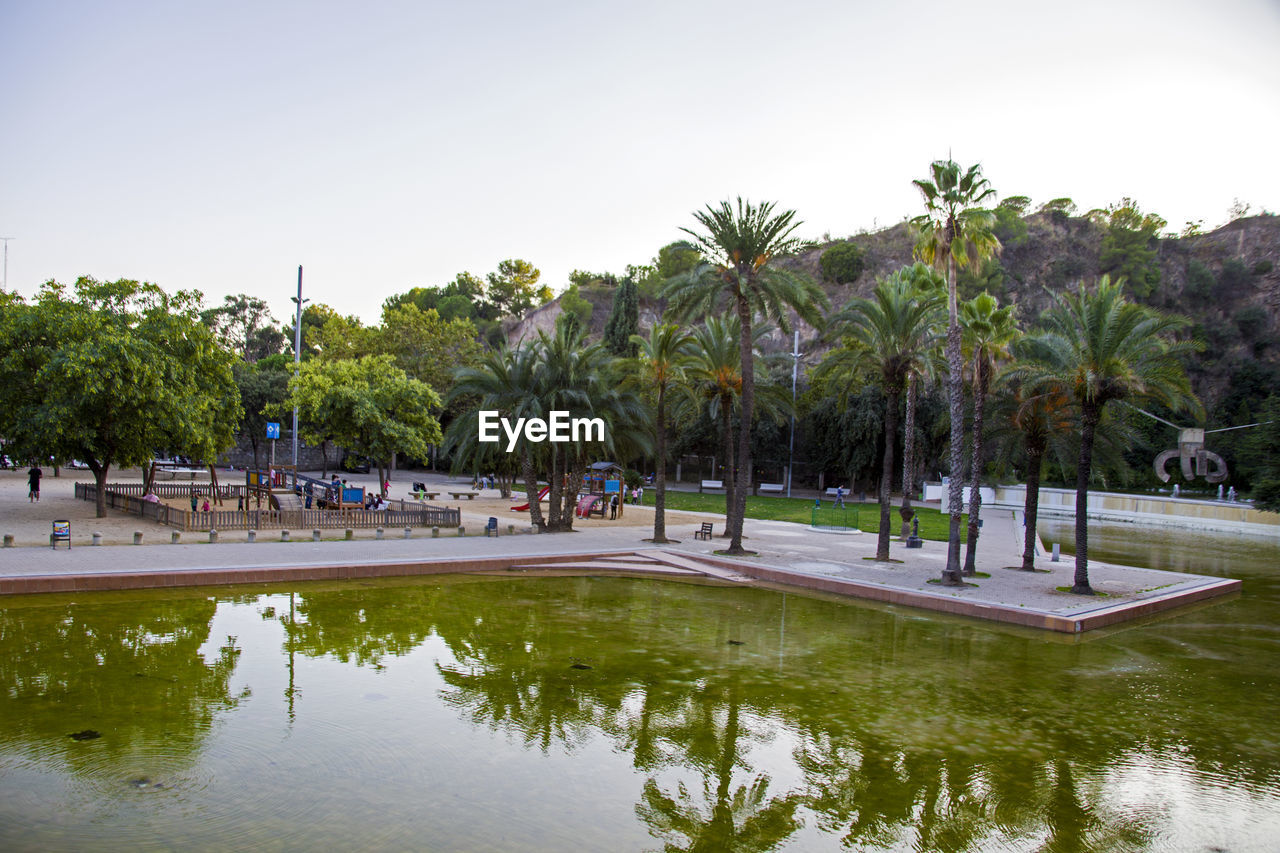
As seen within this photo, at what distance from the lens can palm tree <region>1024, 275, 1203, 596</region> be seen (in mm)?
17375

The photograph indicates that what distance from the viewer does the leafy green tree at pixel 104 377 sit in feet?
74.3

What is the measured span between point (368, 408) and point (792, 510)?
20.1m

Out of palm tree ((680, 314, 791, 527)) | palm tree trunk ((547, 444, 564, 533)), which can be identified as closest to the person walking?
palm tree trunk ((547, 444, 564, 533))

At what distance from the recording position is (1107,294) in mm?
17594

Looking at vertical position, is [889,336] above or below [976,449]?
above

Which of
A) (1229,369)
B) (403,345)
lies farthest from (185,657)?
(1229,369)

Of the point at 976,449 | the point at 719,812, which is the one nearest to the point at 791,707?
the point at 719,812

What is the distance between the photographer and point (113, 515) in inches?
1002

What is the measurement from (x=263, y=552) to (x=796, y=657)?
12503 millimetres

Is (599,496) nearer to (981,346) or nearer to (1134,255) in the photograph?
(981,346)

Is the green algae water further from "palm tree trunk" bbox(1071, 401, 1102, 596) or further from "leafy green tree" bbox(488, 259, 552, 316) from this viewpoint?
"leafy green tree" bbox(488, 259, 552, 316)

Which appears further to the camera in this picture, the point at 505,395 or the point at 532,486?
the point at 532,486

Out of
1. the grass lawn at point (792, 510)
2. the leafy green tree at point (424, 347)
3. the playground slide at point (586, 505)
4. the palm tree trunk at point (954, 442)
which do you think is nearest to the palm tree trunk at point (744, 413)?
the palm tree trunk at point (954, 442)

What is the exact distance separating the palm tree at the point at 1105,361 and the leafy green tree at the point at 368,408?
84.0 feet
